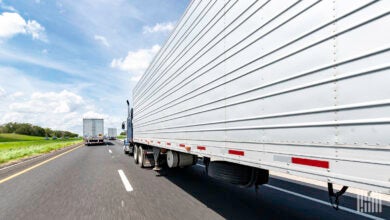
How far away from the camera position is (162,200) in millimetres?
5855

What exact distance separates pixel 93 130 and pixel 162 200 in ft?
115

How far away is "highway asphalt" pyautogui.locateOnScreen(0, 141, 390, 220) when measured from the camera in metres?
4.86

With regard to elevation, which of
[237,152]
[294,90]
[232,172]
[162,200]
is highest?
[294,90]

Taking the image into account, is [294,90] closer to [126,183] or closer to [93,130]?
[126,183]

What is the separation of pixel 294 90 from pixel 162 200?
434cm

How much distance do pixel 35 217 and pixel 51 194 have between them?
1.94 meters

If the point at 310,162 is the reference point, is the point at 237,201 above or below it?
below

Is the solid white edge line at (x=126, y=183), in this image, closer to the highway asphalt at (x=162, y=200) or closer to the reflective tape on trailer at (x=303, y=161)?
the highway asphalt at (x=162, y=200)

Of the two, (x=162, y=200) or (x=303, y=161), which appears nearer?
(x=303, y=161)

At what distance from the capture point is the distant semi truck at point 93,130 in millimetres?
37075

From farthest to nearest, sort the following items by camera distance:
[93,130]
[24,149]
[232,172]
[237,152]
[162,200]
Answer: [93,130], [24,149], [162,200], [232,172], [237,152]

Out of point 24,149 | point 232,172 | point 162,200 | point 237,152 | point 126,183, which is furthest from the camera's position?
point 24,149

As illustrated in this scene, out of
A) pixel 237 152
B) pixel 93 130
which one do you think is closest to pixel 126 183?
pixel 237 152

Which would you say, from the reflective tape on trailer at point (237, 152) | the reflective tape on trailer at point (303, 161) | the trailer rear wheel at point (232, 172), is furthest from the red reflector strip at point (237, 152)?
the reflective tape on trailer at point (303, 161)
